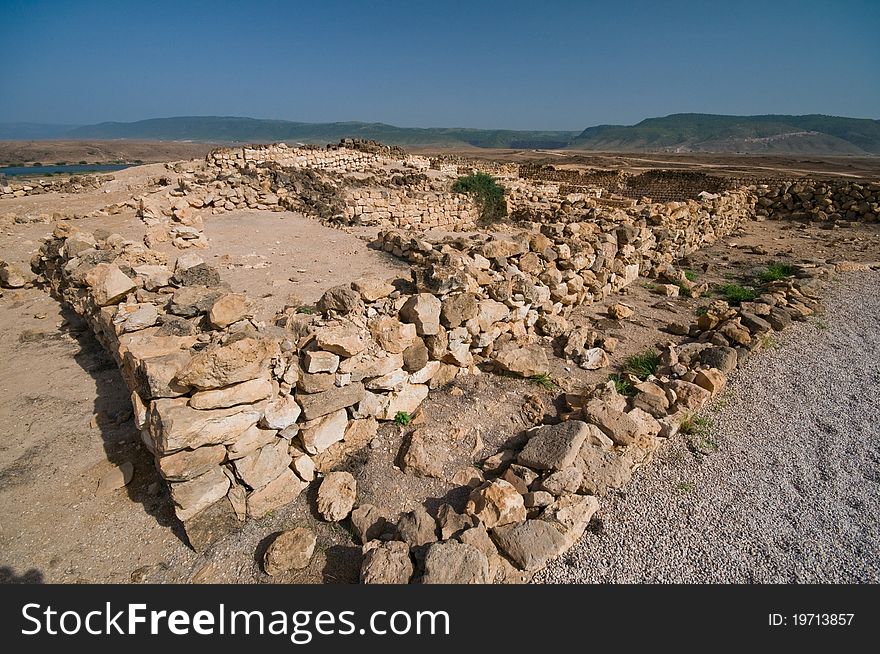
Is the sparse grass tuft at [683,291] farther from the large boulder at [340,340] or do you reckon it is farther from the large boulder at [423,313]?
the large boulder at [340,340]

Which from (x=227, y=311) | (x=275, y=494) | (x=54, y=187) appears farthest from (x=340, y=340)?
(x=54, y=187)

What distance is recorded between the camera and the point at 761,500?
355 centimetres

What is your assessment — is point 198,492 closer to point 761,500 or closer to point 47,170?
point 761,500

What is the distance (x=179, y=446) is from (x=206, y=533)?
78 cm

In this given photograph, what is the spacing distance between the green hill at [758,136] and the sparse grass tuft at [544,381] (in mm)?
121692

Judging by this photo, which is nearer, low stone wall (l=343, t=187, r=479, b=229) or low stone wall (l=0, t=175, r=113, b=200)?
low stone wall (l=343, t=187, r=479, b=229)

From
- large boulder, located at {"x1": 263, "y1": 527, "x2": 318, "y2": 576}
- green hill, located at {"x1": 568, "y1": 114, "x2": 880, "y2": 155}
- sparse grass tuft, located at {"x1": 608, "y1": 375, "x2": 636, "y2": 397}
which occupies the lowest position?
large boulder, located at {"x1": 263, "y1": 527, "x2": 318, "y2": 576}

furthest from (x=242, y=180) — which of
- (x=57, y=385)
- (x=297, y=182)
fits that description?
(x=57, y=385)

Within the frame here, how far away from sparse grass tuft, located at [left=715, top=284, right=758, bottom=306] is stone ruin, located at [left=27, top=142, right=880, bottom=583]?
0.23 meters

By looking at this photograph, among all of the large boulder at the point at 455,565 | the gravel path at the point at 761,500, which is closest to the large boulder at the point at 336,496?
the large boulder at the point at 455,565

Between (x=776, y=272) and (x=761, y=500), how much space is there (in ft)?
26.3

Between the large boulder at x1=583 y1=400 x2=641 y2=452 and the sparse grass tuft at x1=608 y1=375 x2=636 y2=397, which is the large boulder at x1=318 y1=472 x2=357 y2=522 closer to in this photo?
the large boulder at x1=583 y1=400 x2=641 y2=452

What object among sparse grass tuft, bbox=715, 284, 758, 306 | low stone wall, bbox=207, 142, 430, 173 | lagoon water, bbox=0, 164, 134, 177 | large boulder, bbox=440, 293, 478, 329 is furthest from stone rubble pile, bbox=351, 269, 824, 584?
lagoon water, bbox=0, 164, 134, 177

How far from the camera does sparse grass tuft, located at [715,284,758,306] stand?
8289 millimetres
